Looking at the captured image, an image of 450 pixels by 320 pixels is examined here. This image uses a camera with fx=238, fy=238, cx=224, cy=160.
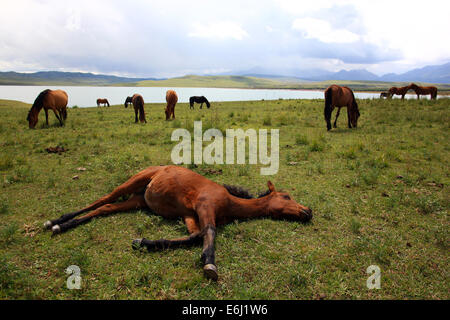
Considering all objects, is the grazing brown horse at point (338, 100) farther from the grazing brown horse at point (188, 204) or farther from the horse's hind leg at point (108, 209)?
the horse's hind leg at point (108, 209)

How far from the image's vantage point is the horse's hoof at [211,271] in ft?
9.70

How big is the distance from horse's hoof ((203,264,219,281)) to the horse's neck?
1.35 m

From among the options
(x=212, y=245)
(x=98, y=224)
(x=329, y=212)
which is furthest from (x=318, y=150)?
(x=98, y=224)

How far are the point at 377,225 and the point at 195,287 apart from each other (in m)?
3.52

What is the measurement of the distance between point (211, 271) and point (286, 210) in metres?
2.06

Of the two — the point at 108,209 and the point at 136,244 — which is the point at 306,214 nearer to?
the point at 136,244

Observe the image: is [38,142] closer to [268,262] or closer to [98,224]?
[98,224]

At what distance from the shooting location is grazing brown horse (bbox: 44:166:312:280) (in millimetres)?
3797

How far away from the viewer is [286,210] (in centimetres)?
448

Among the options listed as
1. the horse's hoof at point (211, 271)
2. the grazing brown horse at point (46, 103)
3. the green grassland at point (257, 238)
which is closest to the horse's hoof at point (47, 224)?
the green grassland at point (257, 238)

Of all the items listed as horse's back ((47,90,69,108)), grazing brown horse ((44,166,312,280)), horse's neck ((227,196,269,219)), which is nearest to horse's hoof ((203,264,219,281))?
grazing brown horse ((44,166,312,280))

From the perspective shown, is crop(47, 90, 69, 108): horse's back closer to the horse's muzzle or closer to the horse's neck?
the horse's neck

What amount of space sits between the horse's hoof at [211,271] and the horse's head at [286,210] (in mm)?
1904

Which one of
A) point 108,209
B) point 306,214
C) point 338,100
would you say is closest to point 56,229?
point 108,209
